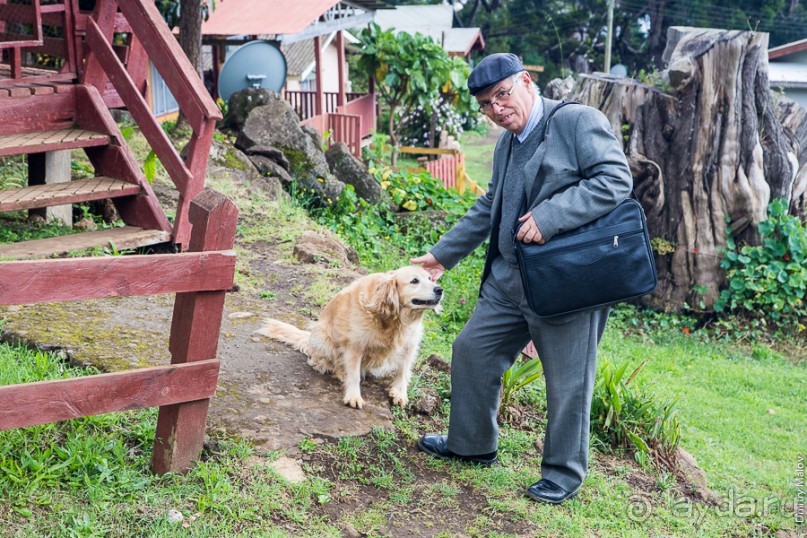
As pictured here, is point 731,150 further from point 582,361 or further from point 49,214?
point 49,214

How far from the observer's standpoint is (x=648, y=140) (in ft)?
29.8

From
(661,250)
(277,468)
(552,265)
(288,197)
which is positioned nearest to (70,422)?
(277,468)

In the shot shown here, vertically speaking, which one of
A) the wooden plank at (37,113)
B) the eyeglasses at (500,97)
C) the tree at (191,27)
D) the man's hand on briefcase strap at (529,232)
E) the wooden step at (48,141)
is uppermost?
the tree at (191,27)

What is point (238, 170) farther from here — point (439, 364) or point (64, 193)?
point (439, 364)

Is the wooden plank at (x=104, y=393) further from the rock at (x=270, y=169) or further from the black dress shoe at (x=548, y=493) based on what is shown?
the rock at (x=270, y=169)

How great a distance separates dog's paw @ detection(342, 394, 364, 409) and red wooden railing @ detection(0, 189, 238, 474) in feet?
3.99

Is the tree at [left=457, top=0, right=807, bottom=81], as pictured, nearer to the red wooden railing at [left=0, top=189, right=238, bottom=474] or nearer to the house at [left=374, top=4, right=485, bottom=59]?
the house at [left=374, top=4, right=485, bottom=59]

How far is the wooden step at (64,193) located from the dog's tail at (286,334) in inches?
70.9

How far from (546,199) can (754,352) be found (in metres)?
5.80

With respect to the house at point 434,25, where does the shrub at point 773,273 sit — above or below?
below

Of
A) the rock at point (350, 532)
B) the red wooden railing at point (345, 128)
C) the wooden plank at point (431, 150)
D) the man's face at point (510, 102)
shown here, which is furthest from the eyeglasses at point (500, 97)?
the wooden plank at point (431, 150)

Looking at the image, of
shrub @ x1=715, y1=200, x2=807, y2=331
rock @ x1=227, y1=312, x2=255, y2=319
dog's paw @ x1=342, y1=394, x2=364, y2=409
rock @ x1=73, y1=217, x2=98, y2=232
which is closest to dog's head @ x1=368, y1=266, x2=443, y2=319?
dog's paw @ x1=342, y1=394, x2=364, y2=409

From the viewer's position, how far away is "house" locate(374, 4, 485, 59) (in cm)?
3578

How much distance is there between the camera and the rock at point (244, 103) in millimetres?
11711
